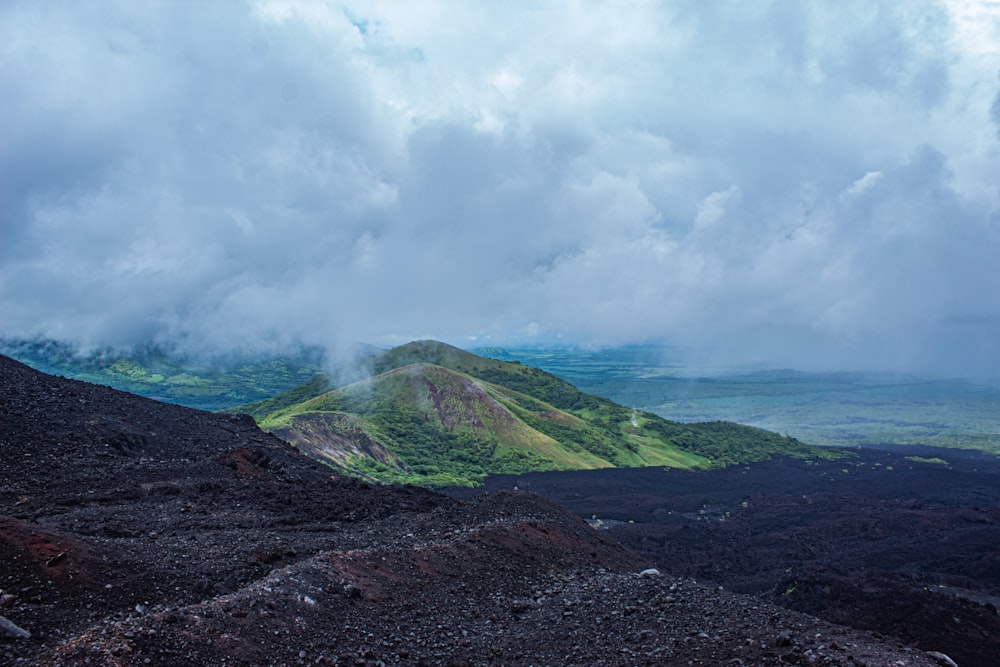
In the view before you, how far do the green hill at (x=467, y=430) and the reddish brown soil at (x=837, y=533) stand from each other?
530cm

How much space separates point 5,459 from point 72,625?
15.1 metres

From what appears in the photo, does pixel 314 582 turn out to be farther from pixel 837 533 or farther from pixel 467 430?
pixel 467 430

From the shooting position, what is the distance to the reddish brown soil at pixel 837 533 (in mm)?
22625

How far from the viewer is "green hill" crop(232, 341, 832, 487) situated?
195 ft

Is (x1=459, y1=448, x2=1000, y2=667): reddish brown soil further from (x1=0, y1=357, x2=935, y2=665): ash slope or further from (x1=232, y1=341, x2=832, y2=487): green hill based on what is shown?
(x1=0, y1=357, x2=935, y2=665): ash slope

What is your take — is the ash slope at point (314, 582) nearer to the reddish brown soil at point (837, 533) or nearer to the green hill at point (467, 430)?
the reddish brown soil at point (837, 533)

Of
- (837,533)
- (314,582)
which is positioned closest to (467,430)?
(837,533)

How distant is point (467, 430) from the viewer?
72.8 m

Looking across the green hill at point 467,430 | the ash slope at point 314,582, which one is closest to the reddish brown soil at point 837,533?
the green hill at point 467,430

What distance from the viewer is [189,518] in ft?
63.3

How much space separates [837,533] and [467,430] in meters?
38.2

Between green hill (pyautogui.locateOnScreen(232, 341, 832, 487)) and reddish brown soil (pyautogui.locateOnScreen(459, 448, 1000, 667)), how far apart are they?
17.4ft

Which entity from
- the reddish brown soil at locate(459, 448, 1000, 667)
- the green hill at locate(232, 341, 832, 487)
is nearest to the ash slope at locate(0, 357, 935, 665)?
the reddish brown soil at locate(459, 448, 1000, 667)

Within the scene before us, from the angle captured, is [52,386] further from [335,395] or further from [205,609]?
[335,395]
